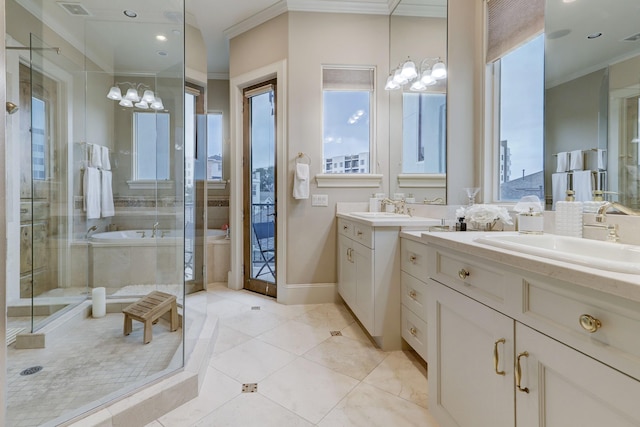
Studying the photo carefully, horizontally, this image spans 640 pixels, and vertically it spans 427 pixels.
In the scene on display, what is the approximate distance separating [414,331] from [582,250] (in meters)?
1.06

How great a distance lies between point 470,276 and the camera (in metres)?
1.05

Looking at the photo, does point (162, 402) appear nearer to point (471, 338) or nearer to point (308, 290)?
point (471, 338)

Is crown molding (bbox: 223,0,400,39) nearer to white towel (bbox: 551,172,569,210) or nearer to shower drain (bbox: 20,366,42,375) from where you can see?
white towel (bbox: 551,172,569,210)

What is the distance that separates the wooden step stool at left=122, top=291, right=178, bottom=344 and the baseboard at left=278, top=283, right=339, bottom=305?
1.12 m

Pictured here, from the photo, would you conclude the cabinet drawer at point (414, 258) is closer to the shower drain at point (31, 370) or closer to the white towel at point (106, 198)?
the shower drain at point (31, 370)

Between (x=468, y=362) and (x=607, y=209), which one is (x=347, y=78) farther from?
(x=468, y=362)

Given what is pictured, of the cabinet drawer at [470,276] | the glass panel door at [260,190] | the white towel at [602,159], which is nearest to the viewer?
the cabinet drawer at [470,276]

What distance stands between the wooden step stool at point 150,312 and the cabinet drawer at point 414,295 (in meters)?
1.54

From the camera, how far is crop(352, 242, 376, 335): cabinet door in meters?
2.04

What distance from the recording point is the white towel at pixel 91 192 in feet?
9.46

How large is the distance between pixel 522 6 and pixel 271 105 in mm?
2237

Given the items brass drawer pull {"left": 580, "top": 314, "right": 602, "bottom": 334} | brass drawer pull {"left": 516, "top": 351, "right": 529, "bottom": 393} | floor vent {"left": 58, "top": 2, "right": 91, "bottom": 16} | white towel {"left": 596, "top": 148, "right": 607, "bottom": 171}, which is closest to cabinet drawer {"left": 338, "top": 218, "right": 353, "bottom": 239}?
white towel {"left": 596, "top": 148, "right": 607, "bottom": 171}

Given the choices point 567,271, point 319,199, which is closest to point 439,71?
point 319,199

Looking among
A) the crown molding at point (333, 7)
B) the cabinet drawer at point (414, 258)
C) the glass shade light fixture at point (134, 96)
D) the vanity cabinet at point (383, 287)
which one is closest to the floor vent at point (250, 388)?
the vanity cabinet at point (383, 287)
